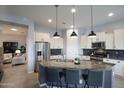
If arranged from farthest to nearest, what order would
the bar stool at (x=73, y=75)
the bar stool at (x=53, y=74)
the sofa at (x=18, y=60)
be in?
the sofa at (x=18, y=60), the bar stool at (x=53, y=74), the bar stool at (x=73, y=75)

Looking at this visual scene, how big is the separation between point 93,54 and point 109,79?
341 centimetres

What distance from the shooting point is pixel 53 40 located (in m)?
7.95

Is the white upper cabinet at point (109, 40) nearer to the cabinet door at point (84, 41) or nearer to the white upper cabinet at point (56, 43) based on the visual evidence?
the cabinet door at point (84, 41)

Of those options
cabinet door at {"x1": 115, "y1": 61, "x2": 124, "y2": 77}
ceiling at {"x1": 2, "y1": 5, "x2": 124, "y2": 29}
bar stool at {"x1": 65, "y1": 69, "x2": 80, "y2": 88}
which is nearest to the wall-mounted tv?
ceiling at {"x1": 2, "y1": 5, "x2": 124, "y2": 29}

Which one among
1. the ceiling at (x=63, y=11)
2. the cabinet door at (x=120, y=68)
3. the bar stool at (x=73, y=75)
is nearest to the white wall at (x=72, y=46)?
the ceiling at (x=63, y=11)

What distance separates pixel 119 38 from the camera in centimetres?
559

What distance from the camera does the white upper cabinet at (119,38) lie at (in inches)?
217

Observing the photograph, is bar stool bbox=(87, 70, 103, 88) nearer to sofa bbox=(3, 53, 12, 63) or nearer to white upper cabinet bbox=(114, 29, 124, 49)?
white upper cabinet bbox=(114, 29, 124, 49)

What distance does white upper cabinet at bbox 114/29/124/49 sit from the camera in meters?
5.50

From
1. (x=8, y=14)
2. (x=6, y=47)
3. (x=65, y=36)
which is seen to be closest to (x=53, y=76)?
(x=8, y=14)

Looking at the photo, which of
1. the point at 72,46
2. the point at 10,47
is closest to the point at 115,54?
the point at 72,46

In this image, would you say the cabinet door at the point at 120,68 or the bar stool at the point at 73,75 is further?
the cabinet door at the point at 120,68

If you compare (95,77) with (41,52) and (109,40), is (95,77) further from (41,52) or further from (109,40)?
(41,52)
